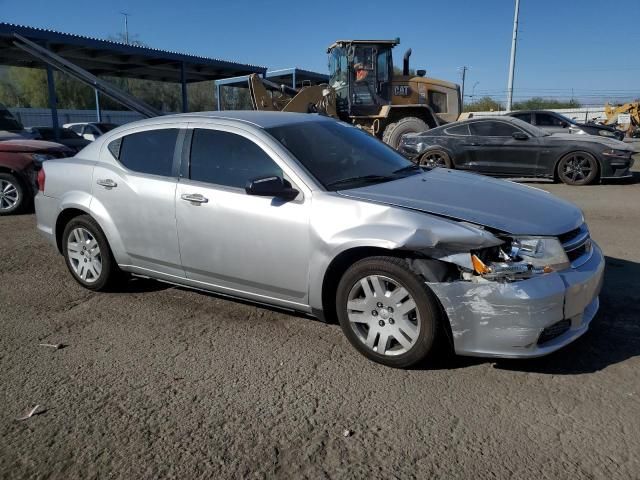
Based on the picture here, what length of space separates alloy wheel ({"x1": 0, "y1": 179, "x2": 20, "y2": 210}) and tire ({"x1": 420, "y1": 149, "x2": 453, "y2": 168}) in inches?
328

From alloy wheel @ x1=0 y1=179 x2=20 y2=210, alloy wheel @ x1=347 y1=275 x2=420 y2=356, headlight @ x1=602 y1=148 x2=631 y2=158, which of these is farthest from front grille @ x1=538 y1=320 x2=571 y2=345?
headlight @ x1=602 y1=148 x2=631 y2=158

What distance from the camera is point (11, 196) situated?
8.77 meters

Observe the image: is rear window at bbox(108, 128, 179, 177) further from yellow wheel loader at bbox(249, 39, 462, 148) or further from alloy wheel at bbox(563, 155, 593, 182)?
yellow wheel loader at bbox(249, 39, 462, 148)

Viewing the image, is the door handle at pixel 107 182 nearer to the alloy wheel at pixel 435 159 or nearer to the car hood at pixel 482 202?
the car hood at pixel 482 202

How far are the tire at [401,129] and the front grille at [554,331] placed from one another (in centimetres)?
1233

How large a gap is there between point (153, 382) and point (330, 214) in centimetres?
152

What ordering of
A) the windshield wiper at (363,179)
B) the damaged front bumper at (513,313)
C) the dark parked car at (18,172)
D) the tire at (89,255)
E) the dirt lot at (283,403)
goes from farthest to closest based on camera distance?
the dark parked car at (18,172) < the tire at (89,255) < the windshield wiper at (363,179) < the damaged front bumper at (513,313) < the dirt lot at (283,403)

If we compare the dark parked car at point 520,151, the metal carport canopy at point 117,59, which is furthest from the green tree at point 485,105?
the dark parked car at point 520,151

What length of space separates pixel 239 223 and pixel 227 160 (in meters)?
0.55

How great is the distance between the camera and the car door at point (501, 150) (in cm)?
1133

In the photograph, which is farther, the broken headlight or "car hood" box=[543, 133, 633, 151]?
"car hood" box=[543, 133, 633, 151]

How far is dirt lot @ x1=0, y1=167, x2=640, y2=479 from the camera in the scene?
2418 millimetres

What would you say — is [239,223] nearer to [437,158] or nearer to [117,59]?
[437,158]

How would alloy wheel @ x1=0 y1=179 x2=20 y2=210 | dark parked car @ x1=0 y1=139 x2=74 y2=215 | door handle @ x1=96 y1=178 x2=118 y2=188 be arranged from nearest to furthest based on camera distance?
1. door handle @ x1=96 y1=178 x2=118 y2=188
2. dark parked car @ x1=0 y1=139 x2=74 y2=215
3. alloy wheel @ x1=0 y1=179 x2=20 y2=210
